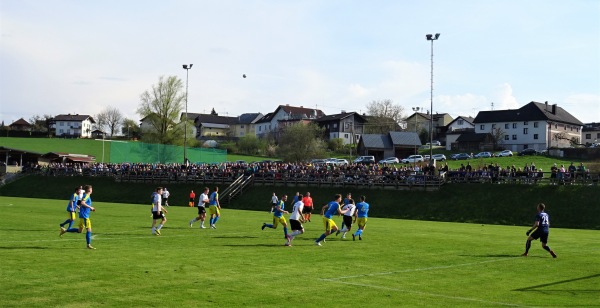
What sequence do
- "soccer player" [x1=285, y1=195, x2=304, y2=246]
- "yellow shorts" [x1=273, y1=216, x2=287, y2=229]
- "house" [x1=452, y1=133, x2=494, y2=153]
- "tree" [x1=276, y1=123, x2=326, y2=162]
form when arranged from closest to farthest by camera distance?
1. "soccer player" [x1=285, y1=195, x2=304, y2=246]
2. "yellow shorts" [x1=273, y1=216, x2=287, y2=229]
3. "tree" [x1=276, y1=123, x2=326, y2=162]
4. "house" [x1=452, y1=133, x2=494, y2=153]

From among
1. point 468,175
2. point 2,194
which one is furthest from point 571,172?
point 2,194

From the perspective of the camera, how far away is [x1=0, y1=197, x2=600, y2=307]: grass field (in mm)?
13477

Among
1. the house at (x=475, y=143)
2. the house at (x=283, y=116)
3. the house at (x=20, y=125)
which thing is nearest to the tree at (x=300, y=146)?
the house at (x=475, y=143)

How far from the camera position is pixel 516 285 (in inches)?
631

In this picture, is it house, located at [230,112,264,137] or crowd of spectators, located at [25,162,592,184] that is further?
house, located at [230,112,264,137]

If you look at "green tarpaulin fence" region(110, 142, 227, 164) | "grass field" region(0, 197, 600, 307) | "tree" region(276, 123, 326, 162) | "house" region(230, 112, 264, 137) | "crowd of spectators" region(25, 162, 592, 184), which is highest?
"house" region(230, 112, 264, 137)

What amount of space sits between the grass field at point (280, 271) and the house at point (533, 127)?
3582 inches

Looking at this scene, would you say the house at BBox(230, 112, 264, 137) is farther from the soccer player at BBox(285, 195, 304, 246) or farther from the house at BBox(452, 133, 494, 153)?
the soccer player at BBox(285, 195, 304, 246)

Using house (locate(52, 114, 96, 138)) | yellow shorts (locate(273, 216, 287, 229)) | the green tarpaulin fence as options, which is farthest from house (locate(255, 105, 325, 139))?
yellow shorts (locate(273, 216, 287, 229))

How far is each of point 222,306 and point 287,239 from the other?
1147cm

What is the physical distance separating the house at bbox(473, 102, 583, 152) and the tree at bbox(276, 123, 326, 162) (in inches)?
1463

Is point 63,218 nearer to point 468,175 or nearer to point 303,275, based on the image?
point 303,275

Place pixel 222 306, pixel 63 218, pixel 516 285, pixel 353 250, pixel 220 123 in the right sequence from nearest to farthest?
pixel 222 306 → pixel 516 285 → pixel 353 250 → pixel 63 218 → pixel 220 123

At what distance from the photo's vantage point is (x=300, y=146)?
3939 inches
